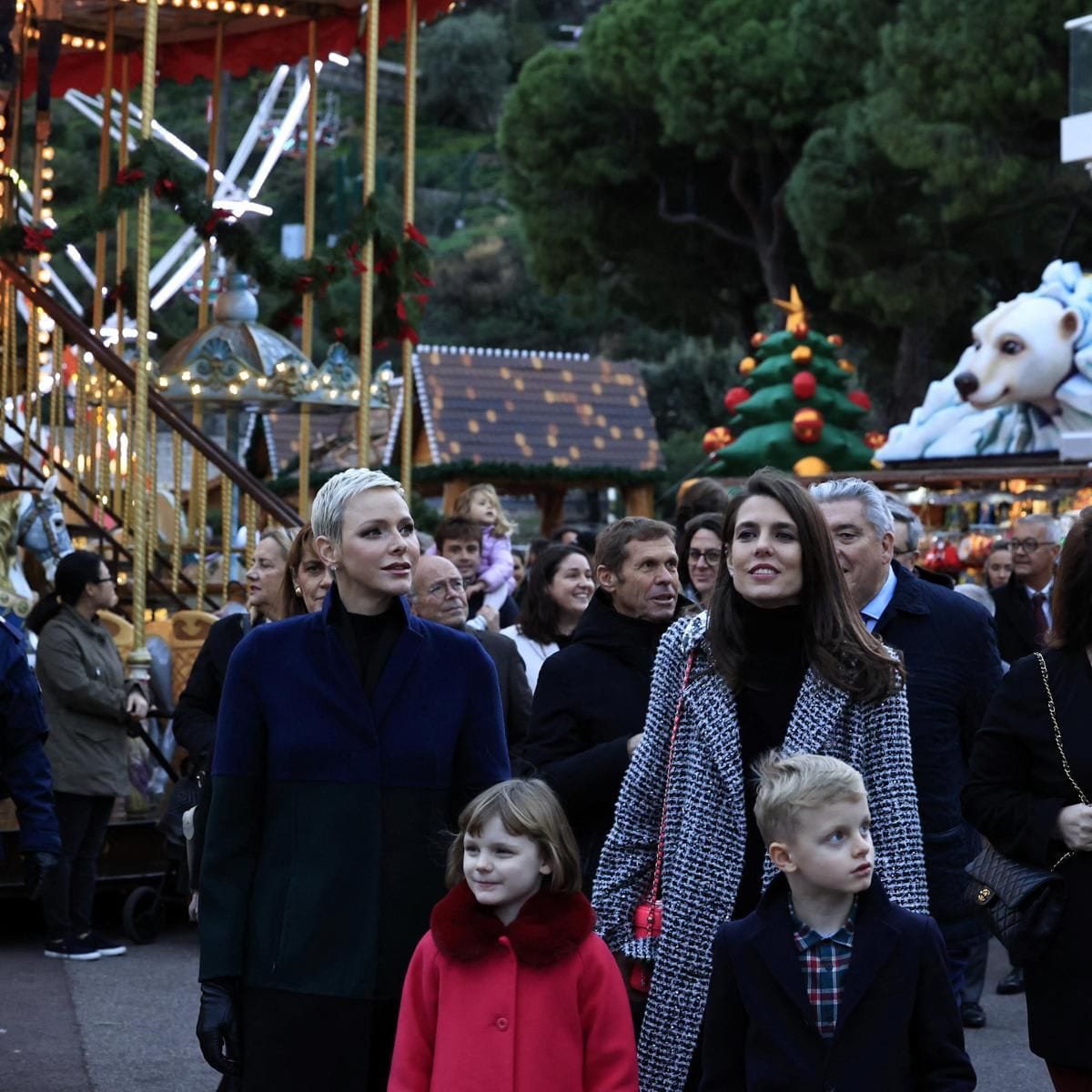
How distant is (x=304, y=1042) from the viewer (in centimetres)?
428

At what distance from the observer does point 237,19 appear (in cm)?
1457

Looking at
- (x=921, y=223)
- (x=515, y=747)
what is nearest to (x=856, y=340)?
(x=921, y=223)

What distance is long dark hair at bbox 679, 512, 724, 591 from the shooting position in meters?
6.82

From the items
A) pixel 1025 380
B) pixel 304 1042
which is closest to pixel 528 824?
pixel 304 1042

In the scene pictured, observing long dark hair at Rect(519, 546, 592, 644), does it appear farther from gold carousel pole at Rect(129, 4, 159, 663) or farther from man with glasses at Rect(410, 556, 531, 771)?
gold carousel pole at Rect(129, 4, 159, 663)

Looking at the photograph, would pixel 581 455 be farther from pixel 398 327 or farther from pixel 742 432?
pixel 398 327

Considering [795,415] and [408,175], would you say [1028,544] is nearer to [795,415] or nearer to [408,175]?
[408,175]

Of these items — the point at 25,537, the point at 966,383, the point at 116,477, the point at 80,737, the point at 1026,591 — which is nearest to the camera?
the point at 80,737

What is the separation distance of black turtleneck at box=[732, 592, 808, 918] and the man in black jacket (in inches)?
42.1

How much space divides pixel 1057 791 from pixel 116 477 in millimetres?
10078

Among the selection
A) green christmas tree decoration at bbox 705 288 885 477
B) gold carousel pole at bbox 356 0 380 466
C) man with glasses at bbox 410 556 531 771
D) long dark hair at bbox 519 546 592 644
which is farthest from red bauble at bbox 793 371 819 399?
man with glasses at bbox 410 556 531 771

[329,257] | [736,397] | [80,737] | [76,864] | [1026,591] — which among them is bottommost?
[76,864]

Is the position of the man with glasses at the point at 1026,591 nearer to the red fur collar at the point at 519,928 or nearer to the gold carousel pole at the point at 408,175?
the gold carousel pole at the point at 408,175

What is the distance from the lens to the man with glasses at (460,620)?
718 cm
